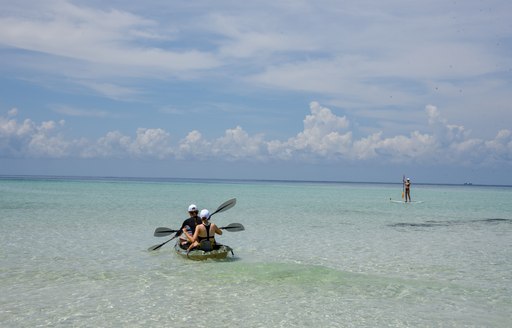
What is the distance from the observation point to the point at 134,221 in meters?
29.7

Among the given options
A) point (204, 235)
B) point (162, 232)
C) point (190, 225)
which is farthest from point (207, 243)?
point (162, 232)

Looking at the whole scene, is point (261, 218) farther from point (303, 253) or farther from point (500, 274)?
point (500, 274)

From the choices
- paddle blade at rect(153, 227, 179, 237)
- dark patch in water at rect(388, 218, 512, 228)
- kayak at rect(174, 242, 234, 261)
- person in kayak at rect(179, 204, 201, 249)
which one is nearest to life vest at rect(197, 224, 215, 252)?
kayak at rect(174, 242, 234, 261)

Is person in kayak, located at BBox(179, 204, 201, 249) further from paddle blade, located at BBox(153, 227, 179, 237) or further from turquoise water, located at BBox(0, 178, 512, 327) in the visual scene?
paddle blade, located at BBox(153, 227, 179, 237)

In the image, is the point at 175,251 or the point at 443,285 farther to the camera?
the point at 175,251

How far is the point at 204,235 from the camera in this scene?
17156 mm

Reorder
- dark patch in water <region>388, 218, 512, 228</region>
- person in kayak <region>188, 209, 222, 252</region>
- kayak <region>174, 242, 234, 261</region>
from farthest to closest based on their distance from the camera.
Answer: dark patch in water <region>388, 218, 512, 228</region>, person in kayak <region>188, 209, 222, 252</region>, kayak <region>174, 242, 234, 261</region>

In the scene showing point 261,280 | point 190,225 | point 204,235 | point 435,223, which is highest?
point 190,225

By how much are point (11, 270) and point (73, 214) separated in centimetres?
1932

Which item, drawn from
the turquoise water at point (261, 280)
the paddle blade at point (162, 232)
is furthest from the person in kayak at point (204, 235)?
the paddle blade at point (162, 232)

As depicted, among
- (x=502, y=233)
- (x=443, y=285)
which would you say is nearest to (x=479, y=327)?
(x=443, y=285)

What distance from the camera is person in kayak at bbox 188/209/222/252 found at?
17.0 meters

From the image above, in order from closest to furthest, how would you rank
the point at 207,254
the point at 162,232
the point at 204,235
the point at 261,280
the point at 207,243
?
the point at 261,280
the point at 207,254
the point at 207,243
the point at 204,235
the point at 162,232

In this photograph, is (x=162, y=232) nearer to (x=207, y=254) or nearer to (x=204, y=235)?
(x=204, y=235)
